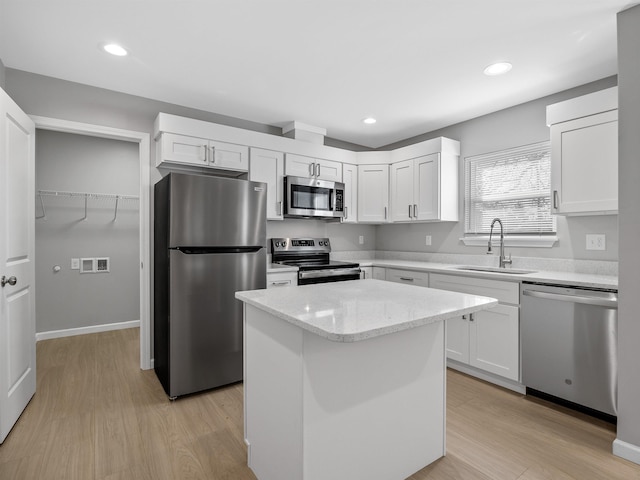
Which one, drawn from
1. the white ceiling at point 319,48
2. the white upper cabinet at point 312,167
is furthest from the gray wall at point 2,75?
the white upper cabinet at point 312,167

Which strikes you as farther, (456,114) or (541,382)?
(456,114)

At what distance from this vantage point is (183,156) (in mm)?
3012

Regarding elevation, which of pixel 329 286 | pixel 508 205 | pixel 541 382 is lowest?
pixel 541 382

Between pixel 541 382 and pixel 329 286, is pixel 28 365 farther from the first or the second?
pixel 541 382

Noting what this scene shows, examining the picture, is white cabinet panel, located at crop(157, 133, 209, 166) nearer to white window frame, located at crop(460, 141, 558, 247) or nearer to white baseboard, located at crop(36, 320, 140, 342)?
white baseboard, located at crop(36, 320, 140, 342)

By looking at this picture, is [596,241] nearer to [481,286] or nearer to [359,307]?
[481,286]

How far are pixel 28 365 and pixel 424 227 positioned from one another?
3905 mm

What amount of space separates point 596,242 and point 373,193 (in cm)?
223

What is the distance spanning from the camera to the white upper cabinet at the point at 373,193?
4.15 metres

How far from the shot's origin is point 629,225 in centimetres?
184

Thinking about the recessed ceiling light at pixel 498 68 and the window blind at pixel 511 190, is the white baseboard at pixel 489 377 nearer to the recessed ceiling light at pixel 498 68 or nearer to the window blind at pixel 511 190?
the window blind at pixel 511 190

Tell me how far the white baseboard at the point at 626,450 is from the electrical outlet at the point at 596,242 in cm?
142

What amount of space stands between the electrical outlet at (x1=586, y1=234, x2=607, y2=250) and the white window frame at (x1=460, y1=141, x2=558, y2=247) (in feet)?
0.79

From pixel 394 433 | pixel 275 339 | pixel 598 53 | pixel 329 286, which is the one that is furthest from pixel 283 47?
pixel 394 433
